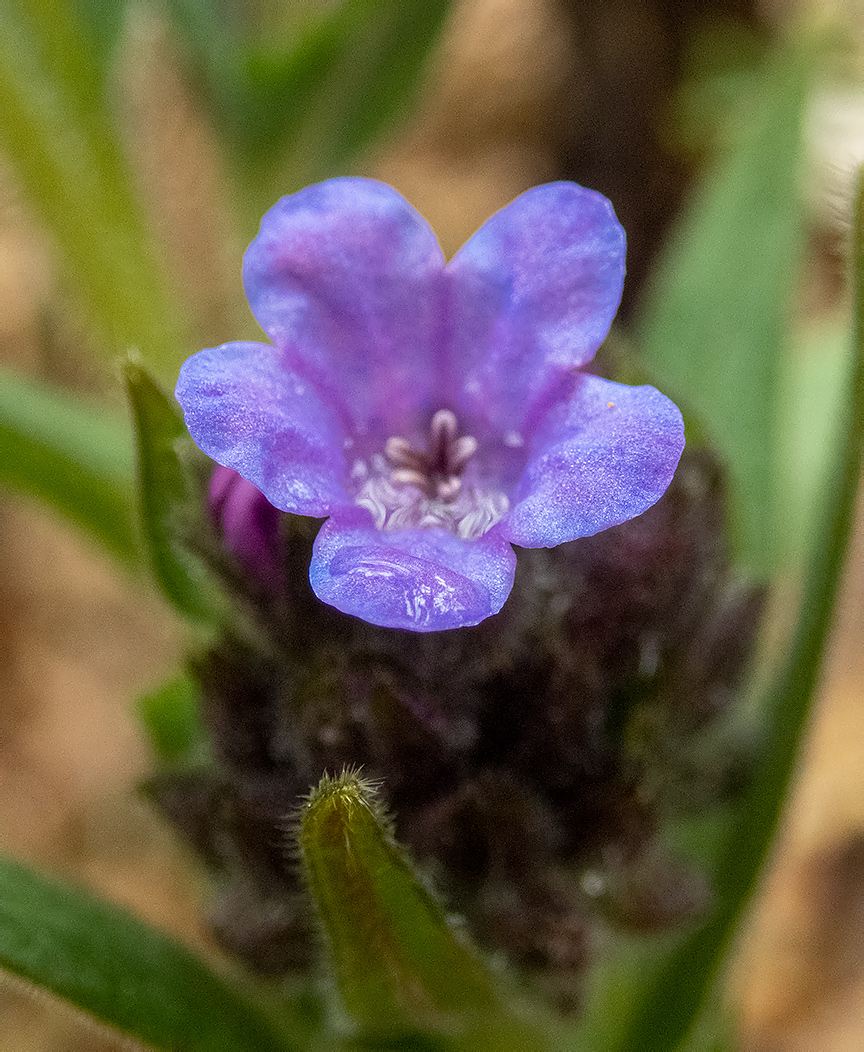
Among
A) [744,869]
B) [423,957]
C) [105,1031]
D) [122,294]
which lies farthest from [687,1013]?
[122,294]

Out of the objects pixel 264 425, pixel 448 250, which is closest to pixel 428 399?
pixel 264 425

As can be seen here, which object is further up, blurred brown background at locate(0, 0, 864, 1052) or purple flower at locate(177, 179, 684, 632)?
purple flower at locate(177, 179, 684, 632)

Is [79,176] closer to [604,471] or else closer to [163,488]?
[163,488]

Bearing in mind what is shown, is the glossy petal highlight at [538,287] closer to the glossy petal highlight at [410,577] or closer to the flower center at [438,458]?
the flower center at [438,458]

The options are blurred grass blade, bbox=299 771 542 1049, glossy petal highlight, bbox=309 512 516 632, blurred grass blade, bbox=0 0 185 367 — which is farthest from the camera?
blurred grass blade, bbox=0 0 185 367

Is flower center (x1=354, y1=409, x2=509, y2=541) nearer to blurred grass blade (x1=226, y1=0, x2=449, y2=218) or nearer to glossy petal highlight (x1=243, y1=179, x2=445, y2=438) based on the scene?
glossy petal highlight (x1=243, y1=179, x2=445, y2=438)

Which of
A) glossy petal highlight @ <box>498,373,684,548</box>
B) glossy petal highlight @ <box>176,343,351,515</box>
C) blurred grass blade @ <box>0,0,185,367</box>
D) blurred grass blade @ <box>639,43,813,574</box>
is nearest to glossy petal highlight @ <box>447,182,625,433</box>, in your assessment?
glossy petal highlight @ <box>498,373,684,548</box>

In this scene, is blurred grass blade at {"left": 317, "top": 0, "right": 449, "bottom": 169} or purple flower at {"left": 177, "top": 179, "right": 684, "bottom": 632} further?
blurred grass blade at {"left": 317, "top": 0, "right": 449, "bottom": 169}
